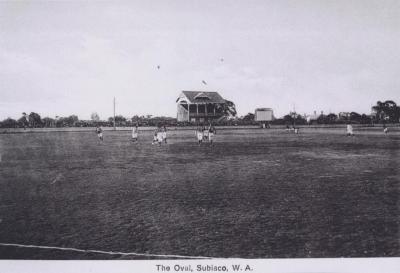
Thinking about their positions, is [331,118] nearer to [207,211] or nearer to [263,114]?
[263,114]

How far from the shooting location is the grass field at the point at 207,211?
4.98 meters

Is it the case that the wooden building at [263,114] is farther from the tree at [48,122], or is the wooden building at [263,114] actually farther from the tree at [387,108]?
the tree at [387,108]

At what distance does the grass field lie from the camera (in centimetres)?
498

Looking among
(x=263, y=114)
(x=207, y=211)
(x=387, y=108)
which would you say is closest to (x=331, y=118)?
(x=263, y=114)

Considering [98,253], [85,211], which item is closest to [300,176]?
[85,211]

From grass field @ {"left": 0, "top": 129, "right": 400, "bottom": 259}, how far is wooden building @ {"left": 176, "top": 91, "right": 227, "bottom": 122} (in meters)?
49.7

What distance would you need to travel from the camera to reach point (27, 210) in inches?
273

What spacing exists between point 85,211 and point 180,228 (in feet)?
7.09

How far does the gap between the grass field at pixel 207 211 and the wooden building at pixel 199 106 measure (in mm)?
49728

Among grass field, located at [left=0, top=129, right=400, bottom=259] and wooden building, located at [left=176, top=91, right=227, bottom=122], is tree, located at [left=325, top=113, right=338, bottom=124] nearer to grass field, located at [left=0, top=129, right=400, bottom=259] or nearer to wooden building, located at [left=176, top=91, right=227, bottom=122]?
wooden building, located at [left=176, top=91, right=227, bottom=122]

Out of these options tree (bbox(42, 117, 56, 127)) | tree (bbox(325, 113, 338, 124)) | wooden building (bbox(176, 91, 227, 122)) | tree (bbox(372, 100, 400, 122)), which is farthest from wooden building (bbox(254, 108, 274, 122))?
tree (bbox(372, 100, 400, 122))

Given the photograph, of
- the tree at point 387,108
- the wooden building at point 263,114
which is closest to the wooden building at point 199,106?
the wooden building at point 263,114

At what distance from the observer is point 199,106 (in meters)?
63.4

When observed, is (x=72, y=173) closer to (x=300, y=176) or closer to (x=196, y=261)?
(x=300, y=176)
